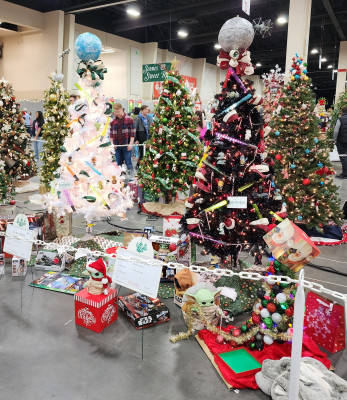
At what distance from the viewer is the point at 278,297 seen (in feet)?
8.82

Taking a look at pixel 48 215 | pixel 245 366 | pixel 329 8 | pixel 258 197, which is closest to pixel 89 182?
pixel 48 215

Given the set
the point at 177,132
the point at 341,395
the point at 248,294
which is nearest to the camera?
the point at 341,395

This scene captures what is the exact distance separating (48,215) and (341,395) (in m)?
3.86

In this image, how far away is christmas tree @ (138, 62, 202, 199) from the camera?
20.4 ft

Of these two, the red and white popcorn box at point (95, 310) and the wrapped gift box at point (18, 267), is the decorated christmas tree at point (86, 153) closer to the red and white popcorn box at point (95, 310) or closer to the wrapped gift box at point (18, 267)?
the wrapped gift box at point (18, 267)

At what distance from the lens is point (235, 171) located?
351cm

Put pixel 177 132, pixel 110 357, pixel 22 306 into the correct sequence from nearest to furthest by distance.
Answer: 1. pixel 110 357
2. pixel 22 306
3. pixel 177 132

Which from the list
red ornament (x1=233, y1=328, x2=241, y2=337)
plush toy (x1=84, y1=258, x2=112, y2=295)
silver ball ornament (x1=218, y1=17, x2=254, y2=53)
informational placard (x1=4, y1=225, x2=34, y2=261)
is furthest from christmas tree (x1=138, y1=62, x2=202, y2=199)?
red ornament (x1=233, y1=328, x2=241, y2=337)

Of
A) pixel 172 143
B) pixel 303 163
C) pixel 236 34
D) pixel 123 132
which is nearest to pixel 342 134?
pixel 303 163

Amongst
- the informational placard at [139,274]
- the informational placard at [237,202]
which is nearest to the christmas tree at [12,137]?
the informational placard at [237,202]

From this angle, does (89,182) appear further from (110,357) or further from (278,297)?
(278,297)

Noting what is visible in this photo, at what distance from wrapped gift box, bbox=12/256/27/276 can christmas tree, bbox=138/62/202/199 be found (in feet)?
9.43

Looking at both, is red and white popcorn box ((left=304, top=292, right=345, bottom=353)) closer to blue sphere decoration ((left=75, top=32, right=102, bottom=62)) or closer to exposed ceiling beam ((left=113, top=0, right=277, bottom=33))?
blue sphere decoration ((left=75, top=32, right=102, bottom=62))

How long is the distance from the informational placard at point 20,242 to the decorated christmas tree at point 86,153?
104 centimetres
